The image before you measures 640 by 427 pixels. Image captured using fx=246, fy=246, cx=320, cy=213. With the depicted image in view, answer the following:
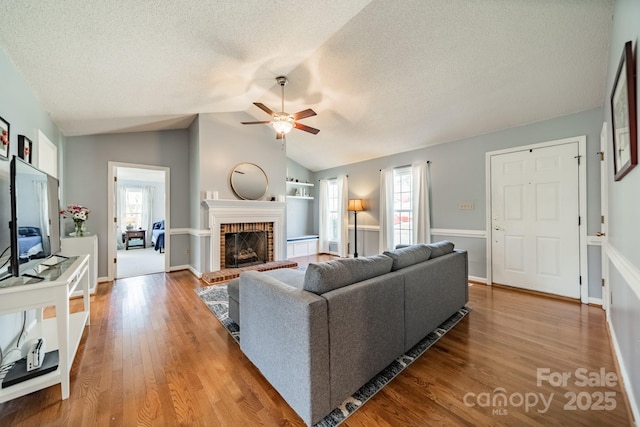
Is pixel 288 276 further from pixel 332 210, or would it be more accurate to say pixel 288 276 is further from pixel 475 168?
pixel 332 210

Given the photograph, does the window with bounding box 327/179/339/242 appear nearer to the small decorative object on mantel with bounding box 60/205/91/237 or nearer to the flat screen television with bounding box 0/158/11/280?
the small decorative object on mantel with bounding box 60/205/91/237

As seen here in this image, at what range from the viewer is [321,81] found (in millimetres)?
3383

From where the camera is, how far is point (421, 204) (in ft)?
14.8

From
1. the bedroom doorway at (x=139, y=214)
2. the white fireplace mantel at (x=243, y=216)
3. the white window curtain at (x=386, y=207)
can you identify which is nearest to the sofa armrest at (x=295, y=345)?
the white fireplace mantel at (x=243, y=216)

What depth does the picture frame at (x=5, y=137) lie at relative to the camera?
5.68ft

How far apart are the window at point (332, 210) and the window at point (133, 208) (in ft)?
21.6

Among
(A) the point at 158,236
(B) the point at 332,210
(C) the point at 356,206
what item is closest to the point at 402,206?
(C) the point at 356,206

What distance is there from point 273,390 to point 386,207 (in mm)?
4184

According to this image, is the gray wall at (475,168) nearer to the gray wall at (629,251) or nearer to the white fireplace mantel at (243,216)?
the gray wall at (629,251)

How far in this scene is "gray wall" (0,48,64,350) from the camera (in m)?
1.54

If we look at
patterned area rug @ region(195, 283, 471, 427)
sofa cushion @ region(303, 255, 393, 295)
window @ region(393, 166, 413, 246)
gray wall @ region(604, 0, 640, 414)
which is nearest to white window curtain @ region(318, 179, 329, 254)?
window @ region(393, 166, 413, 246)

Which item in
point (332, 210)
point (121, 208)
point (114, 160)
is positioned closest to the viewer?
point (114, 160)

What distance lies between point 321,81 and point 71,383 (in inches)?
150

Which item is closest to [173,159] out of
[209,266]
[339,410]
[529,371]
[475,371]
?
[209,266]
